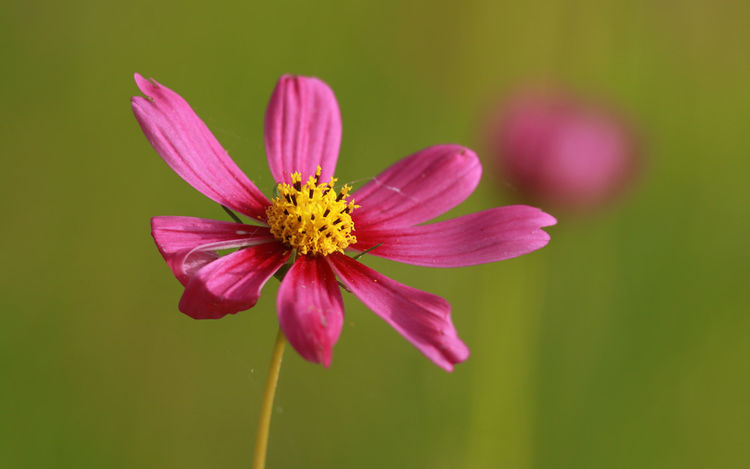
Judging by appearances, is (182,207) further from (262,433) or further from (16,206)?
(262,433)

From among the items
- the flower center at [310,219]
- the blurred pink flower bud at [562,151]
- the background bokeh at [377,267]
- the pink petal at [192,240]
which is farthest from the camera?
the blurred pink flower bud at [562,151]

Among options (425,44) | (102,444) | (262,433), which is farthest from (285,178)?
(425,44)

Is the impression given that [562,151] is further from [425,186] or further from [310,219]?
[310,219]

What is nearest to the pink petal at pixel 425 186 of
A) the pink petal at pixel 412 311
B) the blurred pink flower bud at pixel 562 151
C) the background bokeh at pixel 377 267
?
the pink petal at pixel 412 311

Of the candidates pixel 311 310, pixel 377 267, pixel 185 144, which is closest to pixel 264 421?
pixel 311 310

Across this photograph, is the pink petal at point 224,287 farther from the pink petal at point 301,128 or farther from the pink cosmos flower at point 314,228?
the pink petal at point 301,128

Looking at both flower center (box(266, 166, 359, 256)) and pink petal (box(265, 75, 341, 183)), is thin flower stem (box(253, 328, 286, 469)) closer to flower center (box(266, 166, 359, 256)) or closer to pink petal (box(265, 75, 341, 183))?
flower center (box(266, 166, 359, 256))
